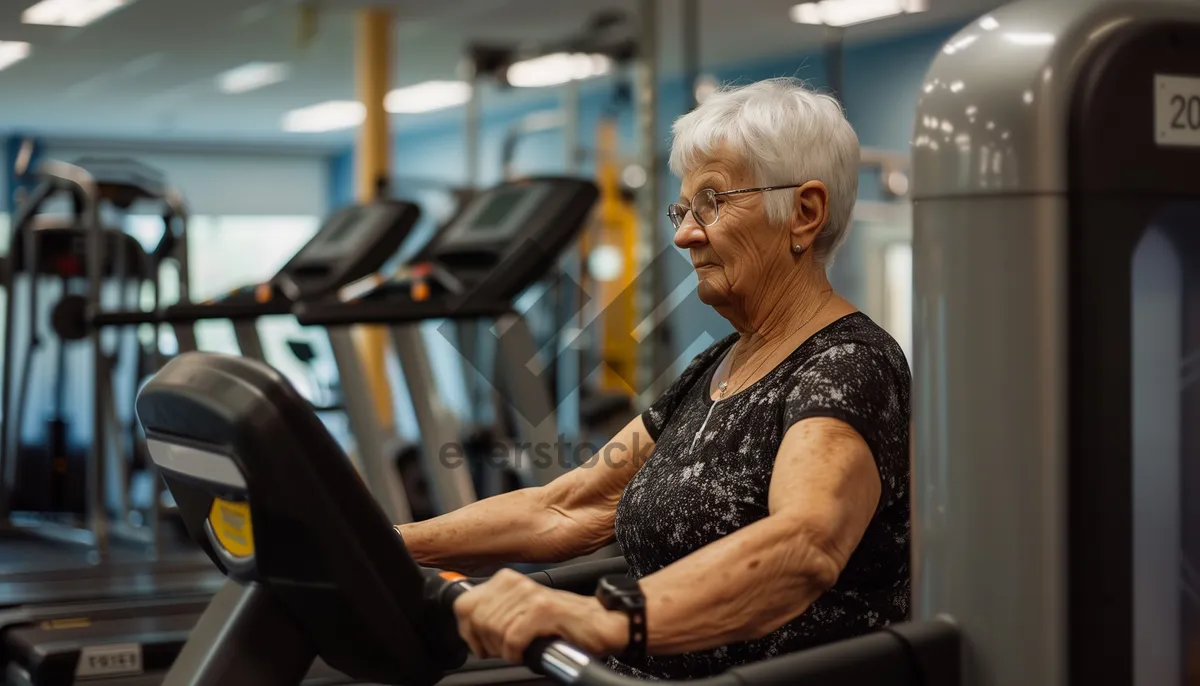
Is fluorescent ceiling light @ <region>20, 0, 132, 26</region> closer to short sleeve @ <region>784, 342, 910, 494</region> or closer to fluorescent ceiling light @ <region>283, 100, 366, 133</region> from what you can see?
fluorescent ceiling light @ <region>283, 100, 366, 133</region>

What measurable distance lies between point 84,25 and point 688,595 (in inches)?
300

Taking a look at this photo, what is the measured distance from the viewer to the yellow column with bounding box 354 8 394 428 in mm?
7625

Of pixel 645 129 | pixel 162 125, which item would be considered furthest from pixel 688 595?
pixel 162 125

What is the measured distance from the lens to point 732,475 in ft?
4.74

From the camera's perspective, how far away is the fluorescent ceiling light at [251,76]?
30.8ft

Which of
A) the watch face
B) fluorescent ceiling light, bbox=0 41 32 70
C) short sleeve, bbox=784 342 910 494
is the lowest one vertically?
the watch face

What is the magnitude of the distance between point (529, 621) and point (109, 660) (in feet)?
6.09

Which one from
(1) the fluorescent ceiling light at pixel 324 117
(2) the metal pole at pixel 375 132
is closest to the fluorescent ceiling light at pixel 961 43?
(2) the metal pole at pixel 375 132

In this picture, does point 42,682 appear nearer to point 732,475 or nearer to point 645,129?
point 732,475

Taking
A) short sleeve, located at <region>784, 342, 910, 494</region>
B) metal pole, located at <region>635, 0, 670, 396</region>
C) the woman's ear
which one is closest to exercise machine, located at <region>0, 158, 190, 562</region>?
metal pole, located at <region>635, 0, 670, 396</region>

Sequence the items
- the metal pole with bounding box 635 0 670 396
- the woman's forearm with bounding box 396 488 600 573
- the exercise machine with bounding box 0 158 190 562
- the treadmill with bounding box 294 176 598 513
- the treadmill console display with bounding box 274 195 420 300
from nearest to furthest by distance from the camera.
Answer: the woman's forearm with bounding box 396 488 600 573 < the treadmill with bounding box 294 176 598 513 < the treadmill console display with bounding box 274 195 420 300 < the exercise machine with bounding box 0 158 190 562 < the metal pole with bounding box 635 0 670 396

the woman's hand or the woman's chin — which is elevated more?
the woman's chin

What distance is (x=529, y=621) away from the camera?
1.14m

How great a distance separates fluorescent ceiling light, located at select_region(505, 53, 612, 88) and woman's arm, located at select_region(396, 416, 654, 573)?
5.10 meters
